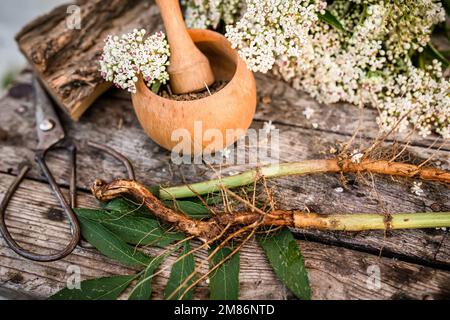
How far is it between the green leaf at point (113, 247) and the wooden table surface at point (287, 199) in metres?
0.04

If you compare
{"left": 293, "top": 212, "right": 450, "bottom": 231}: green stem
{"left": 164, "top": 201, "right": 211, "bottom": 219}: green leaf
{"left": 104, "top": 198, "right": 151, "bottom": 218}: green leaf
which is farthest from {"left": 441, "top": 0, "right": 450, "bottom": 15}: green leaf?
{"left": 104, "top": 198, "right": 151, "bottom": 218}: green leaf

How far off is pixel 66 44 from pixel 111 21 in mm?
164

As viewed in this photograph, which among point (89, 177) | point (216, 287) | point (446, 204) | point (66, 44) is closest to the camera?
point (216, 287)

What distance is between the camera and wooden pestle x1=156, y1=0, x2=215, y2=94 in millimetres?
979

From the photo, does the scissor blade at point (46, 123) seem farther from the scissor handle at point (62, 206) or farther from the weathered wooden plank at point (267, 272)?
the weathered wooden plank at point (267, 272)

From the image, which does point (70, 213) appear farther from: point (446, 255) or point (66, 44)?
point (446, 255)

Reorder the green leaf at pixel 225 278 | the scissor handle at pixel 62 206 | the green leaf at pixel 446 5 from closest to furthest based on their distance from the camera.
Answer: the green leaf at pixel 225 278, the scissor handle at pixel 62 206, the green leaf at pixel 446 5

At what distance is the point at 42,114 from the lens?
1213 millimetres

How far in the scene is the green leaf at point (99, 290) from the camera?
2.69ft

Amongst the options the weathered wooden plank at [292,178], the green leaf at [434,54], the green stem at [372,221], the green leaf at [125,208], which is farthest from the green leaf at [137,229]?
the green leaf at [434,54]

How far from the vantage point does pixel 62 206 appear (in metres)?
1.01

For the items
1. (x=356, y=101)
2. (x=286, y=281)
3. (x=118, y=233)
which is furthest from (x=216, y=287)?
(x=356, y=101)

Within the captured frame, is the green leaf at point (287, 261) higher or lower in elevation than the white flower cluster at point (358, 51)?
lower

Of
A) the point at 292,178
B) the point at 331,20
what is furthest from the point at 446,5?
the point at 292,178
